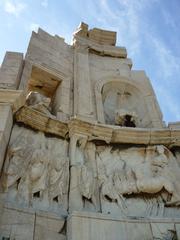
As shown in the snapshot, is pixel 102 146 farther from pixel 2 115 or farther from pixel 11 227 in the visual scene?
pixel 11 227

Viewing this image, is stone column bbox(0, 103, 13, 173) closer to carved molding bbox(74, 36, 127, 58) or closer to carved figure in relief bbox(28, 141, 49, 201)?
carved figure in relief bbox(28, 141, 49, 201)

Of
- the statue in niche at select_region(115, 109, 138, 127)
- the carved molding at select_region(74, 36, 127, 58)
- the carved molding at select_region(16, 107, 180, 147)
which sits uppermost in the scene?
the carved molding at select_region(74, 36, 127, 58)

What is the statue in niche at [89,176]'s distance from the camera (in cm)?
566

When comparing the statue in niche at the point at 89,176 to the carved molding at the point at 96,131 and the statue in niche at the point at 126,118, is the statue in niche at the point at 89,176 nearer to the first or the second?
the carved molding at the point at 96,131

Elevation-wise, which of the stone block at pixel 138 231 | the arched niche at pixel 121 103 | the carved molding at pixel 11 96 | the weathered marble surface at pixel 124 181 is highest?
the arched niche at pixel 121 103

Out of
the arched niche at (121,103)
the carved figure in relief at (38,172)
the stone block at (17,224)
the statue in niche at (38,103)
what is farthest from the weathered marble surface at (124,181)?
the arched niche at (121,103)

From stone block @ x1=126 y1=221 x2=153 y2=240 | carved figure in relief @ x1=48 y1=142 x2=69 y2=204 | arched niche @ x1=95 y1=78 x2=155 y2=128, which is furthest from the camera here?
arched niche @ x1=95 y1=78 x2=155 y2=128

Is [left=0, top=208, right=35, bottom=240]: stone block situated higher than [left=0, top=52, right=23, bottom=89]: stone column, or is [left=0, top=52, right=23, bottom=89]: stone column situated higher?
[left=0, top=52, right=23, bottom=89]: stone column

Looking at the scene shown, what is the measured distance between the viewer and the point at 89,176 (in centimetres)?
595

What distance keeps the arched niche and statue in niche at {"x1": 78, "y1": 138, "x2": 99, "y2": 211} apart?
1936 mm

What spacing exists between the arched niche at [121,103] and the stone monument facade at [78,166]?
6 centimetres

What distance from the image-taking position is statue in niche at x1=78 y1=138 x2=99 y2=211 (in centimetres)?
566

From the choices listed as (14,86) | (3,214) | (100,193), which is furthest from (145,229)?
(14,86)

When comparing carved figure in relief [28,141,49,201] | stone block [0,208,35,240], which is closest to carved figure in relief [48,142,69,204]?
carved figure in relief [28,141,49,201]
